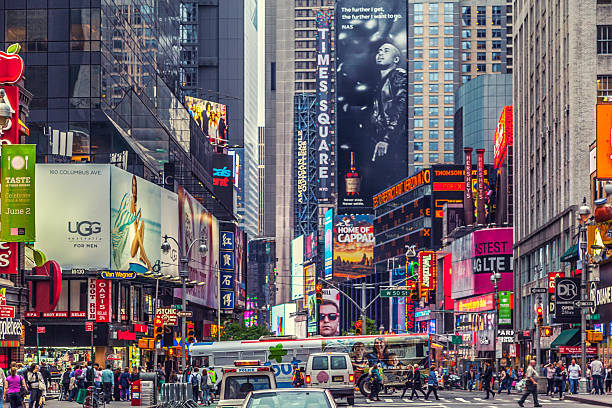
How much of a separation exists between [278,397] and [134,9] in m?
75.8

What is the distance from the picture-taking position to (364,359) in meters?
64.0

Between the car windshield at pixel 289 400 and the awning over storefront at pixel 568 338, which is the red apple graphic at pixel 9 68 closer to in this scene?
the car windshield at pixel 289 400

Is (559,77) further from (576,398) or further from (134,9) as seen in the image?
(576,398)

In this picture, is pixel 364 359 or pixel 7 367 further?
pixel 364 359

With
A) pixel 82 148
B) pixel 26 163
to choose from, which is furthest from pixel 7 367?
pixel 82 148

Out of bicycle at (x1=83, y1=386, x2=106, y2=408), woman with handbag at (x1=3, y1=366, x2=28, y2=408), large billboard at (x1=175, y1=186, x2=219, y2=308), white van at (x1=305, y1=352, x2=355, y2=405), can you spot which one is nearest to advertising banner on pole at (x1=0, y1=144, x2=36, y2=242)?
bicycle at (x1=83, y1=386, x2=106, y2=408)

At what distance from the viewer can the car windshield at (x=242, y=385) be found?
28.3 m

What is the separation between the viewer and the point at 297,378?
198 ft

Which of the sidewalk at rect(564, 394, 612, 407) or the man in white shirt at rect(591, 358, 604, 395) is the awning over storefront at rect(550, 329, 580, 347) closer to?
Result: the man in white shirt at rect(591, 358, 604, 395)

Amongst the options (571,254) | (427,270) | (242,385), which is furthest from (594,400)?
(427,270)

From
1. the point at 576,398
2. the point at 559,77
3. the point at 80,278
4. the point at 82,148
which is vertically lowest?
the point at 576,398

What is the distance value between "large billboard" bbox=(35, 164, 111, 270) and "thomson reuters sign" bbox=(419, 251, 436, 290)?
84.1 metres

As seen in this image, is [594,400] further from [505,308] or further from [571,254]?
[505,308]

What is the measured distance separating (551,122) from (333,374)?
4693cm
